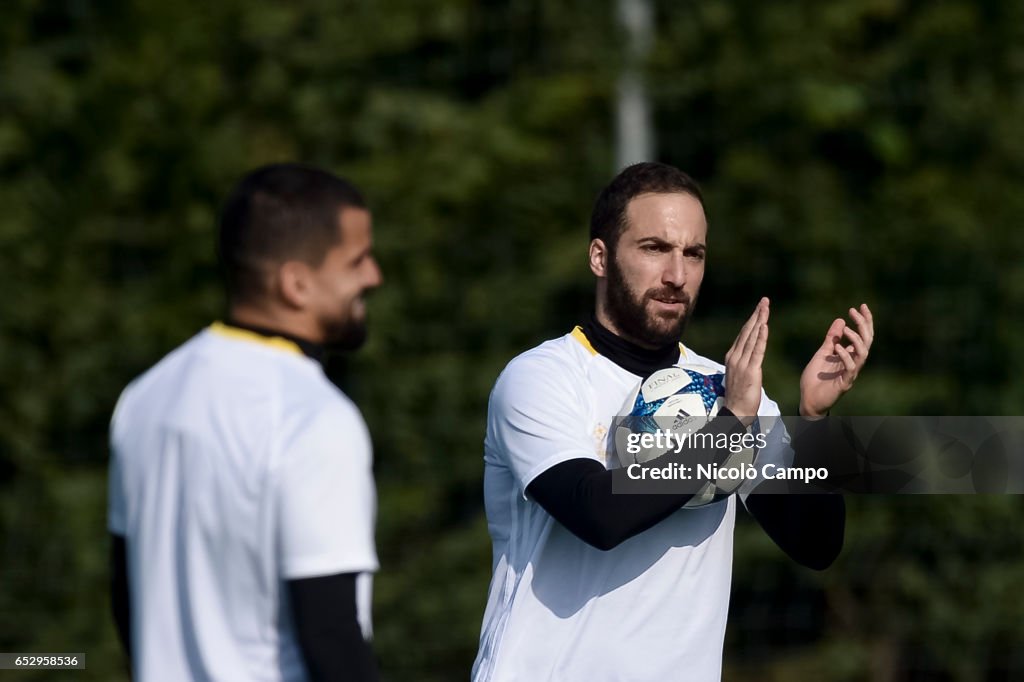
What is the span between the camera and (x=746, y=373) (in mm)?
2656

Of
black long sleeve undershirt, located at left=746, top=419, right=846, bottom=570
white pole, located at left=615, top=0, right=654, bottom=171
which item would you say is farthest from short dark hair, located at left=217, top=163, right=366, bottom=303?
white pole, located at left=615, top=0, right=654, bottom=171

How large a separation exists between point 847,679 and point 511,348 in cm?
246

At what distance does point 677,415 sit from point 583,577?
0.43m

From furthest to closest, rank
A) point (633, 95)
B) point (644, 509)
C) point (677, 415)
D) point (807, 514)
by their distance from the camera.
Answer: point (633, 95) < point (807, 514) < point (677, 415) < point (644, 509)

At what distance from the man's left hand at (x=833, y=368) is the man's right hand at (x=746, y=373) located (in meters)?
0.28

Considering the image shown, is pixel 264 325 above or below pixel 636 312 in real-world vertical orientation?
below

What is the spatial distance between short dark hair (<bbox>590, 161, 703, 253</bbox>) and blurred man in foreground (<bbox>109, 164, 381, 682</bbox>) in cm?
110

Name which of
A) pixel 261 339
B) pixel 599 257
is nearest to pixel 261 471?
pixel 261 339

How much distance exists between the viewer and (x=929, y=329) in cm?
686

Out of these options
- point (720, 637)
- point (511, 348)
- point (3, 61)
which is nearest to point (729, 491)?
point (720, 637)

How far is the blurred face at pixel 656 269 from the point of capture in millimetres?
3066

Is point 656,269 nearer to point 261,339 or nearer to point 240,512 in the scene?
point 261,339

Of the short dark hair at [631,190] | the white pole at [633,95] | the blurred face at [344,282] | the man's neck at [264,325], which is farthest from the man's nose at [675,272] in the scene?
the white pole at [633,95]

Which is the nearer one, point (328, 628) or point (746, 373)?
point (328, 628)
